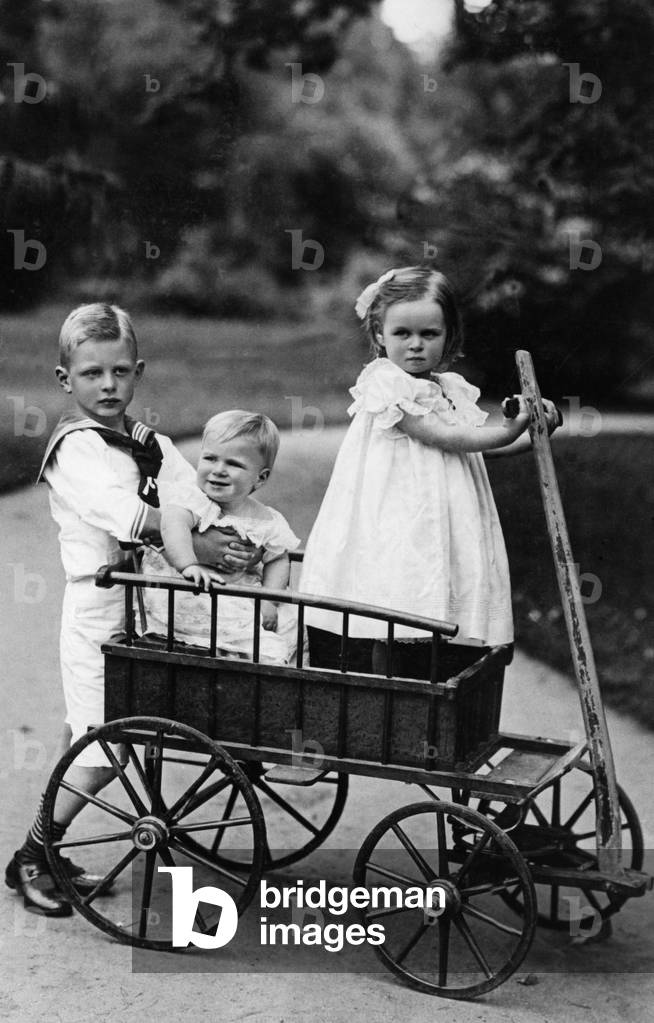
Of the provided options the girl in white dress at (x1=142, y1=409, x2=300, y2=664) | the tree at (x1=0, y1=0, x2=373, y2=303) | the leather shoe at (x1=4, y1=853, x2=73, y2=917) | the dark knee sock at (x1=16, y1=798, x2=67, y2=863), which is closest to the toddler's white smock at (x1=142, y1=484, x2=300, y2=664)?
the girl in white dress at (x1=142, y1=409, x2=300, y2=664)

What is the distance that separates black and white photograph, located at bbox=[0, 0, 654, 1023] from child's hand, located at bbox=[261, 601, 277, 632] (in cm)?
1

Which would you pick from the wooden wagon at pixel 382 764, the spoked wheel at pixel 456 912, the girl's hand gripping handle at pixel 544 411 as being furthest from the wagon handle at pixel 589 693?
the spoked wheel at pixel 456 912

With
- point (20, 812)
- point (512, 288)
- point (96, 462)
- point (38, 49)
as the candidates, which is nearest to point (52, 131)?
point (38, 49)

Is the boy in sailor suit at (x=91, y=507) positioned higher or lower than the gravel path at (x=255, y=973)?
higher

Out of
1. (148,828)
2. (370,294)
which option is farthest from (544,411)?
(148,828)

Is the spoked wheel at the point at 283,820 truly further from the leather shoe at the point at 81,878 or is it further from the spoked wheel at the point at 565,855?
the spoked wheel at the point at 565,855

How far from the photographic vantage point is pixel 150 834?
10.9 feet

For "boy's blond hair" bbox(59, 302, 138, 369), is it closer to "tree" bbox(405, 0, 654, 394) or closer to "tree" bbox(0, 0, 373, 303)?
"tree" bbox(0, 0, 373, 303)

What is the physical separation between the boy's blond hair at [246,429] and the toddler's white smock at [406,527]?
8.8 inches

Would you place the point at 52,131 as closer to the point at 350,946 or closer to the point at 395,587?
the point at 395,587

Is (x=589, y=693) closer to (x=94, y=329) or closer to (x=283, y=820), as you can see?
(x=283, y=820)

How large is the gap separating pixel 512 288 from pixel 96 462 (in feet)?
5.54

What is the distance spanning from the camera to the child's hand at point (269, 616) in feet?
11.7

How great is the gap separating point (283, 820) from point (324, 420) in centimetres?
148
